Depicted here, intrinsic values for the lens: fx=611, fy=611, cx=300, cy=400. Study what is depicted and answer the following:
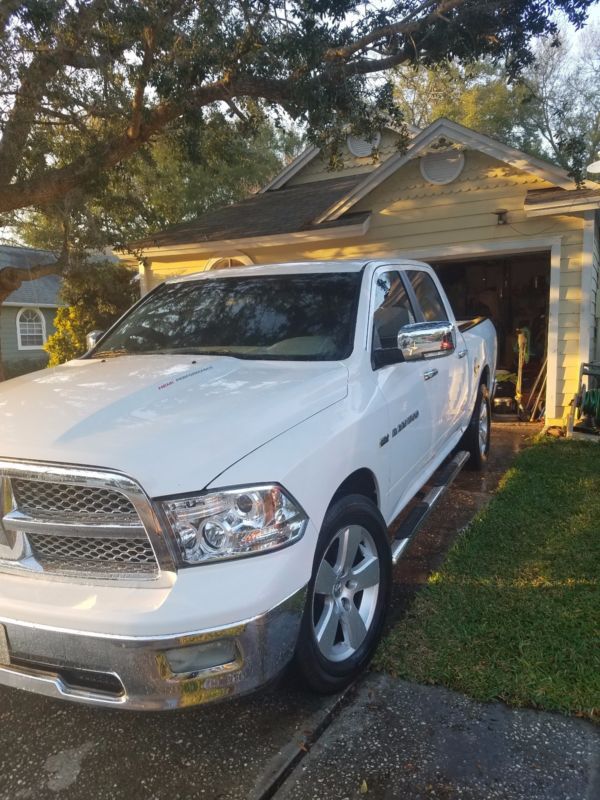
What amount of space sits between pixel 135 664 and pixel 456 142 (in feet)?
27.0

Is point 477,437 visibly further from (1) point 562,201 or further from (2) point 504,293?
(2) point 504,293

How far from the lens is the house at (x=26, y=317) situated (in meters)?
23.0

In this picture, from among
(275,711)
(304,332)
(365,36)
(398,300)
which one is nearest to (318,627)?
(275,711)

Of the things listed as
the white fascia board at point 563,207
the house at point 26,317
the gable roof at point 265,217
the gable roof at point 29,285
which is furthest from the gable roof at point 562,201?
the gable roof at point 29,285

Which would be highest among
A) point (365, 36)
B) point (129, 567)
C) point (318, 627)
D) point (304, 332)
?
point (365, 36)

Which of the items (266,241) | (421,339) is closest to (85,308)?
(266,241)

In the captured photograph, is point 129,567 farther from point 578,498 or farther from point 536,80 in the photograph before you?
point 536,80

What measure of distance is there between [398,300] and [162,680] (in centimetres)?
299

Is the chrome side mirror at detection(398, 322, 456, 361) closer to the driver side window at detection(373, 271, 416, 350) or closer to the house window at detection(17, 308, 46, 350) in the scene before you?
the driver side window at detection(373, 271, 416, 350)

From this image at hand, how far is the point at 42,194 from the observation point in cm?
834

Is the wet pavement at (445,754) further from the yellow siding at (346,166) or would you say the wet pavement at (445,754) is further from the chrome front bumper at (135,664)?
the yellow siding at (346,166)

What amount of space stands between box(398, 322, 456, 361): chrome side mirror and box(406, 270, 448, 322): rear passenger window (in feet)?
4.28

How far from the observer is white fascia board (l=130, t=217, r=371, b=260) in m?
9.15

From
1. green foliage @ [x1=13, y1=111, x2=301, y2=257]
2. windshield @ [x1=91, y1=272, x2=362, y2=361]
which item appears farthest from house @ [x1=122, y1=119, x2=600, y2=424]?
windshield @ [x1=91, y1=272, x2=362, y2=361]
